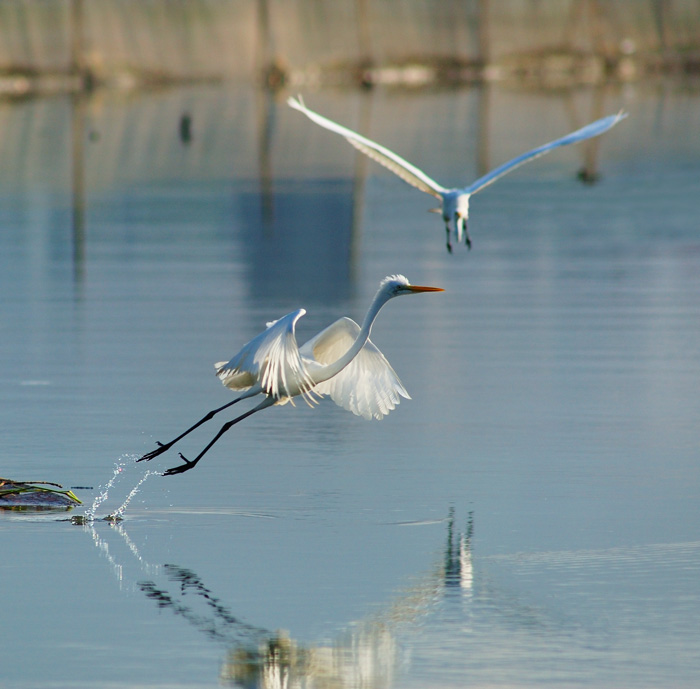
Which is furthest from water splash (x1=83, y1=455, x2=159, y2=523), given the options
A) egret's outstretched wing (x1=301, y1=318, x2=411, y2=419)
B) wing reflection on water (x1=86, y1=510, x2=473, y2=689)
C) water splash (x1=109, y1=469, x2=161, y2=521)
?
egret's outstretched wing (x1=301, y1=318, x2=411, y2=419)

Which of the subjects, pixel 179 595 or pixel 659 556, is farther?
pixel 659 556

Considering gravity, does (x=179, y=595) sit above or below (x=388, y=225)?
below

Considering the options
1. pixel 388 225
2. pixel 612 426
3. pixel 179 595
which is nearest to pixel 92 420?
pixel 612 426

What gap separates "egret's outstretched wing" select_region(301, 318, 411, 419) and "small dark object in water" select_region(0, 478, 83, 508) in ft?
5.01

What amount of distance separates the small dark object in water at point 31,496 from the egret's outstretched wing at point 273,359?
1.00m

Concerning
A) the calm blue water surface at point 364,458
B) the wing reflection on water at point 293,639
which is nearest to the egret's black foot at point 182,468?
the calm blue water surface at point 364,458

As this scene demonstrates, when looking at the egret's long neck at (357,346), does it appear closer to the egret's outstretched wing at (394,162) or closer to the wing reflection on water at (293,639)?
the wing reflection on water at (293,639)

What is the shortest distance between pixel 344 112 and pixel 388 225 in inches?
822

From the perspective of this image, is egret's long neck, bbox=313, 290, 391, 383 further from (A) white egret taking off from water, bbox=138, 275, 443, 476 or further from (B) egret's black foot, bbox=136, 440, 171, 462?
(B) egret's black foot, bbox=136, 440, 171, 462

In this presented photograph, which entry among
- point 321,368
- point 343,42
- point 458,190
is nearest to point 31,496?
point 321,368

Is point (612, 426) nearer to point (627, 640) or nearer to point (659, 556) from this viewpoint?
point (659, 556)

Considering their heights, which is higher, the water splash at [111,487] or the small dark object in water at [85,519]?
the water splash at [111,487]

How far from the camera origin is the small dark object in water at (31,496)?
8.77 m

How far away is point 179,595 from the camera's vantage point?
7.29m
